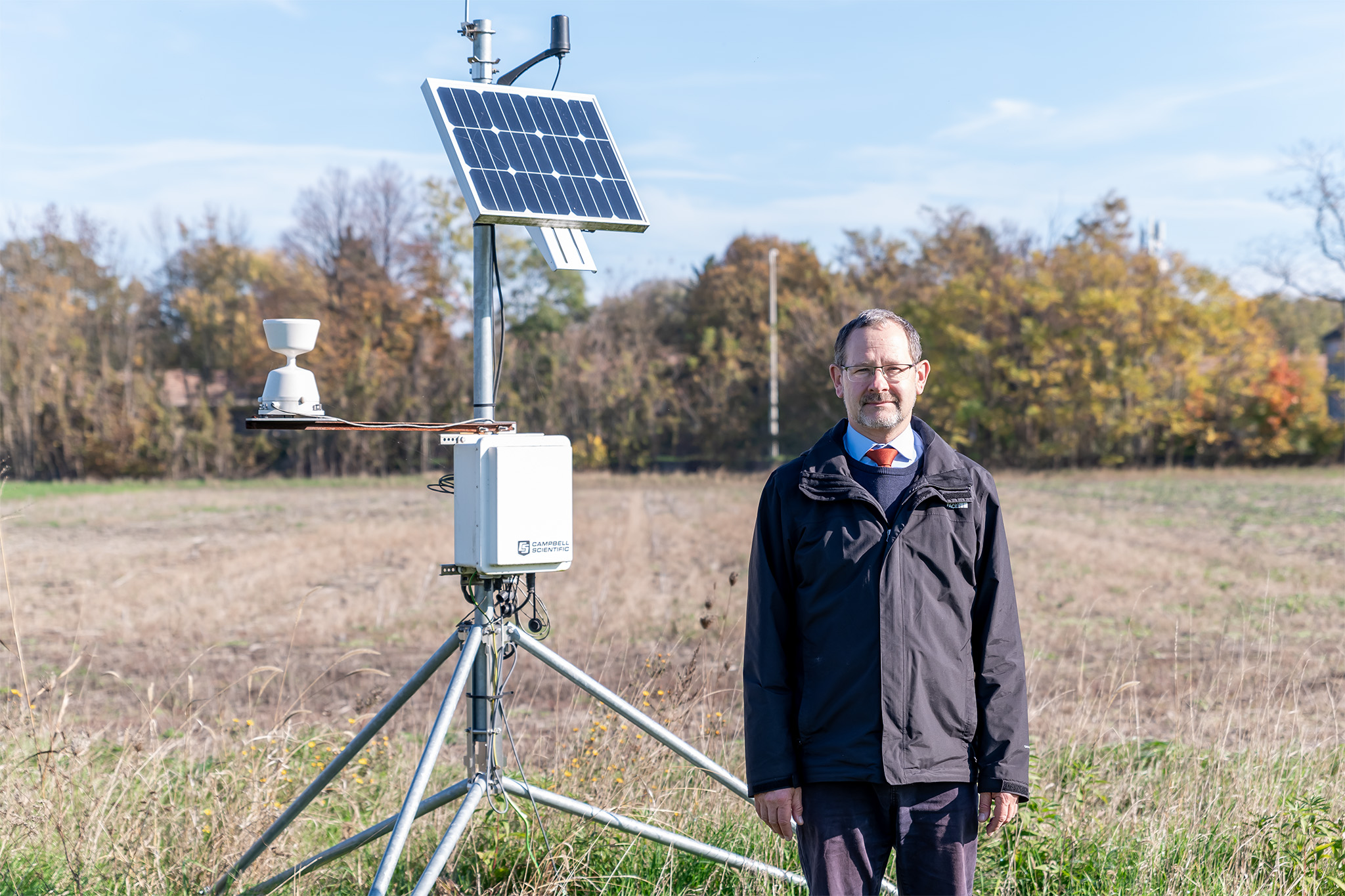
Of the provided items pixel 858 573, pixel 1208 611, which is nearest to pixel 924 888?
pixel 858 573

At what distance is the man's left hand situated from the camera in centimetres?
279

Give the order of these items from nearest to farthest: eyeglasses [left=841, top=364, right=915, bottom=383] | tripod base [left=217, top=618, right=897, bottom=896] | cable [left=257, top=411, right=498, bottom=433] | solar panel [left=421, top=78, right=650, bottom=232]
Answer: eyeglasses [left=841, top=364, right=915, bottom=383] < cable [left=257, top=411, right=498, bottom=433] < tripod base [left=217, top=618, right=897, bottom=896] < solar panel [left=421, top=78, right=650, bottom=232]

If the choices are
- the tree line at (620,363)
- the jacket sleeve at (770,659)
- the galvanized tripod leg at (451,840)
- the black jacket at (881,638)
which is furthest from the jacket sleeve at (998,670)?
the tree line at (620,363)

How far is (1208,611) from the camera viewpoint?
1066 centimetres

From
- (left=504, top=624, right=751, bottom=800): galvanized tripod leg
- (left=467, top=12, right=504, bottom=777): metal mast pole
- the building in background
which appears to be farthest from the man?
the building in background

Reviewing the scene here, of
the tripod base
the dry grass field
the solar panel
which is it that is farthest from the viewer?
the dry grass field

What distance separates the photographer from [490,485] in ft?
10.8

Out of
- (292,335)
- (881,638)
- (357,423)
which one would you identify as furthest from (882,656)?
(292,335)

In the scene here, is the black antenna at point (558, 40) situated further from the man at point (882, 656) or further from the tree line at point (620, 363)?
the tree line at point (620, 363)

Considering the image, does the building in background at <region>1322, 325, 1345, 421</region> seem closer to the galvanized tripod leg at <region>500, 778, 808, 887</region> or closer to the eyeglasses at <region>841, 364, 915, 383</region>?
the galvanized tripod leg at <region>500, 778, 808, 887</region>

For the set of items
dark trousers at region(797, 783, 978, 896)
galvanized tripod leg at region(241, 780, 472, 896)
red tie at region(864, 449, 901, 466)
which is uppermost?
red tie at region(864, 449, 901, 466)

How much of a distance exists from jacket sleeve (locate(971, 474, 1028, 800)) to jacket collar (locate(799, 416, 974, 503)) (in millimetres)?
107

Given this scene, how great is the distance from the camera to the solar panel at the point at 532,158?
3.50 meters

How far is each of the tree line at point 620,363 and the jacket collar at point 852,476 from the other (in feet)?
100
